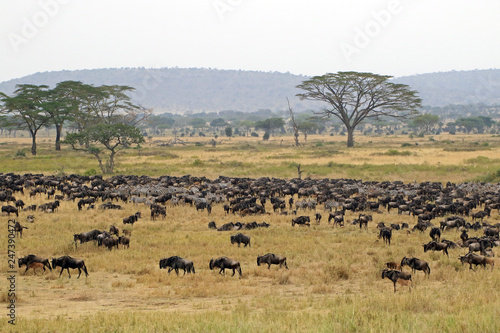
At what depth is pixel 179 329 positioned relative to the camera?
7.61m

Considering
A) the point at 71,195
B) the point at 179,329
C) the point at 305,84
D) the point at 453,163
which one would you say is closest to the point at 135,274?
the point at 179,329

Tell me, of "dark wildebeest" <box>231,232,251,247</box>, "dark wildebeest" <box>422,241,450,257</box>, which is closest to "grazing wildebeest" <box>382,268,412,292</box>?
"dark wildebeest" <box>422,241,450,257</box>

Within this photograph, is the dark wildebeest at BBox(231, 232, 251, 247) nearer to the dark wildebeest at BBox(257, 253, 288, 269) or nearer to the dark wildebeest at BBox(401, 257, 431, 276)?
the dark wildebeest at BBox(257, 253, 288, 269)

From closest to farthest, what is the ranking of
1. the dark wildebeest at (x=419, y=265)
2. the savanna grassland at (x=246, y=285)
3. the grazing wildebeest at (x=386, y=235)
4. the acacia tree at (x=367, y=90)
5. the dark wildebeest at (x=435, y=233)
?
the savanna grassland at (x=246, y=285), the dark wildebeest at (x=419, y=265), the grazing wildebeest at (x=386, y=235), the dark wildebeest at (x=435, y=233), the acacia tree at (x=367, y=90)

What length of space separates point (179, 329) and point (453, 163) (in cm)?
4151

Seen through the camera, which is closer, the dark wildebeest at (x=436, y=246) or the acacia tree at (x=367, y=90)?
the dark wildebeest at (x=436, y=246)

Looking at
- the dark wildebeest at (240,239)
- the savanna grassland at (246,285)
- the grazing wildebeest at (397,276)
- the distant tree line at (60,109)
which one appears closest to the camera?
the savanna grassland at (246,285)

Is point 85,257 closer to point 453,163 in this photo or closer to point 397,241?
point 397,241

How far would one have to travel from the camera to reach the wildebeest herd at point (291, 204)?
14023 mm

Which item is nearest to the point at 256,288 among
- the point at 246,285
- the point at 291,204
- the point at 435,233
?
the point at 246,285

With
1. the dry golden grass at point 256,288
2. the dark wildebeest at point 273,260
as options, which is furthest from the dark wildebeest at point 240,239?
the dark wildebeest at point 273,260

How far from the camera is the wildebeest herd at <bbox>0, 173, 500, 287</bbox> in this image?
46.0 ft

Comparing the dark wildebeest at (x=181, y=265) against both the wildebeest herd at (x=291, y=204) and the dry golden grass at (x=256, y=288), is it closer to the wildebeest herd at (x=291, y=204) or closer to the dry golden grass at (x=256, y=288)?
the wildebeest herd at (x=291, y=204)

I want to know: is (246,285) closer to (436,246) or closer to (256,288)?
(256,288)
